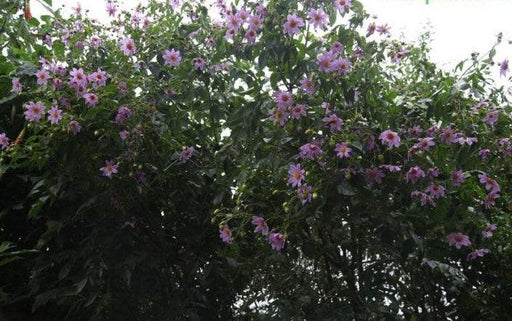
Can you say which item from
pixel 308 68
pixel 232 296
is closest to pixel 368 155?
pixel 308 68

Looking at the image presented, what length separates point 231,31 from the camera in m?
1.43

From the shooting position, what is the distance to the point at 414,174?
4.12 feet

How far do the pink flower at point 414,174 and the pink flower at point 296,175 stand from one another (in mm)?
232

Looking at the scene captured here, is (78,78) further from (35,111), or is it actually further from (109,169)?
(109,169)

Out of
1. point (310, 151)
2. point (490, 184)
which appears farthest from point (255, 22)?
point (490, 184)

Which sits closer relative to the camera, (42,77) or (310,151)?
(310,151)

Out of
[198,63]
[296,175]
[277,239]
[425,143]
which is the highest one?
[198,63]

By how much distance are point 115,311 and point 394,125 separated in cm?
97

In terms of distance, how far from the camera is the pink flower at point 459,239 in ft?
4.33

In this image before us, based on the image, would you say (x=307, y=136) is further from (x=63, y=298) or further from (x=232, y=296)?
(x=63, y=298)

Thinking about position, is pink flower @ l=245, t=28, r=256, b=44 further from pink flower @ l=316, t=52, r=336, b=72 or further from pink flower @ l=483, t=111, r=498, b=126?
pink flower @ l=483, t=111, r=498, b=126

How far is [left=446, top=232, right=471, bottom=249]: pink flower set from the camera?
4.33 ft

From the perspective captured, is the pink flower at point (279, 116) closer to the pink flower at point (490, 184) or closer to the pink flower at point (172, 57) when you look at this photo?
the pink flower at point (172, 57)

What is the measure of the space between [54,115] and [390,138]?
860 millimetres
